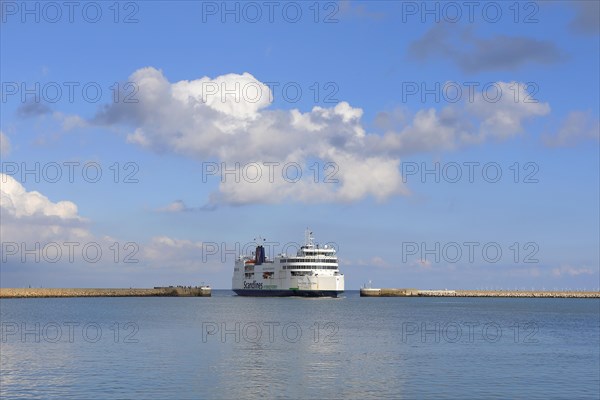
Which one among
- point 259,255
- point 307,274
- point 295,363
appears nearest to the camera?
point 295,363

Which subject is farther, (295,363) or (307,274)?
(307,274)

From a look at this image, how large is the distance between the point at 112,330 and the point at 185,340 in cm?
1533

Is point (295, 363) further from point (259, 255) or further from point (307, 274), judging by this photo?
point (259, 255)

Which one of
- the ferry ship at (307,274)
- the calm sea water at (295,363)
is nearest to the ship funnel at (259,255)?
the ferry ship at (307,274)

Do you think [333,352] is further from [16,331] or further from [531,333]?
[16,331]

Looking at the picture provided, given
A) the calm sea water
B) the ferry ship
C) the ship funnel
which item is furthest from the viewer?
the ship funnel

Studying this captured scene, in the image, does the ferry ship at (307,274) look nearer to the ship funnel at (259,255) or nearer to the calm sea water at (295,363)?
the ship funnel at (259,255)

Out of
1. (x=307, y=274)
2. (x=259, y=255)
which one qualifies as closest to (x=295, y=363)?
(x=307, y=274)

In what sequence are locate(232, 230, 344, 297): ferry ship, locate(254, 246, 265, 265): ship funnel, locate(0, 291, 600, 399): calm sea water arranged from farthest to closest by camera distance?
locate(254, 246, 265, 265): ship funnel
locate(232, 230, 344, 297): ferry ship
locate(0, 291, 600, 399): calm sea water

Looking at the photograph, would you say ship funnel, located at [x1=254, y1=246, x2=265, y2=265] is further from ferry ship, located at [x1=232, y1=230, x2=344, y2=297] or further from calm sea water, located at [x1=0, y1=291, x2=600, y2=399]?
calm sea water, located at [x1=0, y1=291, x2=600, y2=399]

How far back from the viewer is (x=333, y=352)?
2255 inches

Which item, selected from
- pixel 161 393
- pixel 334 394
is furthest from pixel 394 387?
pixel 161 393

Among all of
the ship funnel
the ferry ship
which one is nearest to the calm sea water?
the ferry ship

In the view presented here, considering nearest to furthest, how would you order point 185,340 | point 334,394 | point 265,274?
point 334,394, point 185,340, point 265,274
